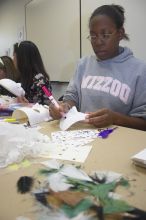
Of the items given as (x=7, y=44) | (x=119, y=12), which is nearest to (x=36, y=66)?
(x=119, y=12)

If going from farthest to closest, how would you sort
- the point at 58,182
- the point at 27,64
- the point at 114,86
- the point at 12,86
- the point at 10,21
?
the point at 10,21 < the point at 27,64 < the point at 12,86 < the point at 114,86 < the point at 58,182

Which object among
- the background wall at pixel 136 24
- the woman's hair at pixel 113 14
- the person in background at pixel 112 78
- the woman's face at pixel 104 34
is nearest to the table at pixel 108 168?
the person in background at pixel 112 78

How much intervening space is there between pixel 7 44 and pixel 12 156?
3872 mm

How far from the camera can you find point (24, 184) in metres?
0.64

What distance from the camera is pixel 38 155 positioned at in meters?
0.81

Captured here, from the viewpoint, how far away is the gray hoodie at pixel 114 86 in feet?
4.08

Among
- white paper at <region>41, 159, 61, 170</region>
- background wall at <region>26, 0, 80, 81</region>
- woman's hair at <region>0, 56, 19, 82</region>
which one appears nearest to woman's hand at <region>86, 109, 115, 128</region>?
white paper at <region>41, 159, 61, 170</region>

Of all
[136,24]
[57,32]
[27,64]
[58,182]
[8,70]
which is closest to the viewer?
[58,182]

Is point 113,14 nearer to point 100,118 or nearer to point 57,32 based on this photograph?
point 100,118

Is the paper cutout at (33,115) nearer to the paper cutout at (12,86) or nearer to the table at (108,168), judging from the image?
the table at (108,168)

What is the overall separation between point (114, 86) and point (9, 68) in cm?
156

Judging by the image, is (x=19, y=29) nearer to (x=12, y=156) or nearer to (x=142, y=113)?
(x=142, y=113)

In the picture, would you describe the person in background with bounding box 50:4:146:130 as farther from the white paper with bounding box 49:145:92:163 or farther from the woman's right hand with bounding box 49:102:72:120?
the white paper with bounding box 49:145:92:163

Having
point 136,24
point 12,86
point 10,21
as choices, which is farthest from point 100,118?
point 10,21
